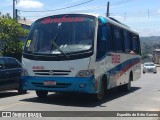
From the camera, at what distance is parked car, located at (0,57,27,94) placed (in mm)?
15070

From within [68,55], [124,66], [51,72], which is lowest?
[124,66]

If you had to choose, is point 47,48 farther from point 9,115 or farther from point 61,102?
point 9,115

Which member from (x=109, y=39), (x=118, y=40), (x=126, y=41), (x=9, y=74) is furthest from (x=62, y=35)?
(x=126, y=41)

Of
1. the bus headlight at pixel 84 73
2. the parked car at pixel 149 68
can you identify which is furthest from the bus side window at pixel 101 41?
the parked car at pixel 149 68

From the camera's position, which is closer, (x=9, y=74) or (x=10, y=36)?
(x=9, y=74)

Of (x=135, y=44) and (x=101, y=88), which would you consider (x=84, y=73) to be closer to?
(x=101, y=88)

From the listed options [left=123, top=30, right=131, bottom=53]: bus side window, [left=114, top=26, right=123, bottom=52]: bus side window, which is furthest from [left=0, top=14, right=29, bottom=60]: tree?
[left=114, top=26, right=123, bottom=52]: bus side window

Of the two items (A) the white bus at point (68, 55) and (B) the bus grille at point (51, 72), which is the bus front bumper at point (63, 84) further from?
(B) the bus grille at point (51, 72)

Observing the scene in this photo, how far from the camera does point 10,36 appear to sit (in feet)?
92.6

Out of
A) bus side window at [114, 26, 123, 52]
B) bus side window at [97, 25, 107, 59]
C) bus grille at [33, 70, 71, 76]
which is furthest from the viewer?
bus side window at [114, 26, 123, 52]

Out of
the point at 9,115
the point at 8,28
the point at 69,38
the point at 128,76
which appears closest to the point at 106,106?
the point at 69,38

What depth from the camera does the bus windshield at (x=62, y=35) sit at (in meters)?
12.4

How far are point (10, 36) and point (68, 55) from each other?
662 inches

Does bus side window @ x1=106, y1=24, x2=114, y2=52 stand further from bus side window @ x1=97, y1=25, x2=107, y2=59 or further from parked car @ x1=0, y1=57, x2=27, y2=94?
parked car @ x1=0, y1=57, x2=27, y2=94
